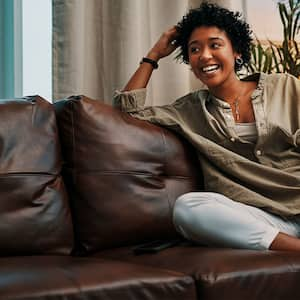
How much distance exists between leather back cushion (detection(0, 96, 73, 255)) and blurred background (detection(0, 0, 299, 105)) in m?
0.51

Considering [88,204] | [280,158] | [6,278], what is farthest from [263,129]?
[6,278]

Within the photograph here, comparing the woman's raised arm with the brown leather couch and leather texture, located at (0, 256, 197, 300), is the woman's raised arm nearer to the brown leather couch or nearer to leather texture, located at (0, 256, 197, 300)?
the brown leather couch

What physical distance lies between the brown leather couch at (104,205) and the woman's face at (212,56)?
0.93 ft

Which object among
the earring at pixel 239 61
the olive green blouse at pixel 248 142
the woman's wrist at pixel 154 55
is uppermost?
the woman's wrist at pixel 154 55

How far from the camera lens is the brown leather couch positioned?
1468 mm

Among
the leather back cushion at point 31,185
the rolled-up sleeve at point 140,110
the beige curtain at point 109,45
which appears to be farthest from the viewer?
the beige curtain at point 109,45

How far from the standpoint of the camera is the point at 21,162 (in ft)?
6.01

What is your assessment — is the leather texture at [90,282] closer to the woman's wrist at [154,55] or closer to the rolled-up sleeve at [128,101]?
the rolled-up sleeve at [128,101]

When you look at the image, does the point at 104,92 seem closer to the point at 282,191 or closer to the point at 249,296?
the point at 282,191

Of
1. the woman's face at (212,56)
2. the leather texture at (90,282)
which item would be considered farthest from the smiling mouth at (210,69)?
the leather texture at (90,282)

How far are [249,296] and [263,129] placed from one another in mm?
831

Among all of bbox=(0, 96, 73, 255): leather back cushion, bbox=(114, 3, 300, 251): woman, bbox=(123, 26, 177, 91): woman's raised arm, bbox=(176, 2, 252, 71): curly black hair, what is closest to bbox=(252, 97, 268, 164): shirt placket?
bbox=(114, 3, 300, 251): woman

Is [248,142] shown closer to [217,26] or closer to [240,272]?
[217,26]

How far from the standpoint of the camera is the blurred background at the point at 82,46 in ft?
7.91
